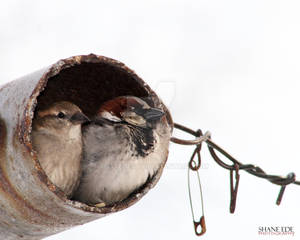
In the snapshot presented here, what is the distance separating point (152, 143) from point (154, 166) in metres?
0.10

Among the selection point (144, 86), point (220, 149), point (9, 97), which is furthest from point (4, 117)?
point (220, 149)

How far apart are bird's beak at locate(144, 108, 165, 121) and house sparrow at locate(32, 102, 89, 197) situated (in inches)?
12.0

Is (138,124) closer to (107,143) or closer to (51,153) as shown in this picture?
(107,143)

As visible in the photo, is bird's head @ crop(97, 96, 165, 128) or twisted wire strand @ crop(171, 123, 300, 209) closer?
bird's head @ crop(97, 96, 165, 128)

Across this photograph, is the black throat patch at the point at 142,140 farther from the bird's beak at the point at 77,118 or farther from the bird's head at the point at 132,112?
the bird's beak at the point at 77,118

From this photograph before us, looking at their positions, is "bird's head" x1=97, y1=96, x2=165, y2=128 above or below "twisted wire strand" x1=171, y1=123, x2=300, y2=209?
above

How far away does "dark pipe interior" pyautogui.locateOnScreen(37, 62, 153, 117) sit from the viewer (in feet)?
7.37

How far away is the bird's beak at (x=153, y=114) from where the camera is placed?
82.7 inches

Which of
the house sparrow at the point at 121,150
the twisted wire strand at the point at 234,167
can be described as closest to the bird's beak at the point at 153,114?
the house sparrow at the point at 121,150

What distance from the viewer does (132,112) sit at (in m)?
2.15

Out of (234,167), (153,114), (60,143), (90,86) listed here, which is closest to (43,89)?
(60,143)

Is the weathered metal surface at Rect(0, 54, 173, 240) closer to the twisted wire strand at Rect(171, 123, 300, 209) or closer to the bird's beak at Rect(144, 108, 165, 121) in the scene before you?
the bird's beak at Rect(144, 108, 165, 121)

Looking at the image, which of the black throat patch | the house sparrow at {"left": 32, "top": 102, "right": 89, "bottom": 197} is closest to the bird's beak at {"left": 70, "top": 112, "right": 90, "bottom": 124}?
the house sparrow at {"left": 32, "top": 102, "right": 89, "bottom": 197}

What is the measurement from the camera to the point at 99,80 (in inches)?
97.1
